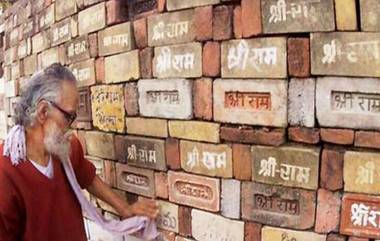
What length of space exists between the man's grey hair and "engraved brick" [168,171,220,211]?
0.70m

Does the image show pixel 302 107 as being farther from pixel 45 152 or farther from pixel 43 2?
pixel 43 2

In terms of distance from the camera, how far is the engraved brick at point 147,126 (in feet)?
9.03

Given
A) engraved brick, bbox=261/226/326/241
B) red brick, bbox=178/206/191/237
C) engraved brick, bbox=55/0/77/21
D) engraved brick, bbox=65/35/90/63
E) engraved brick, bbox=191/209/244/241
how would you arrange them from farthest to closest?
1. engraved brick, bbox=55/0/77/21
2. engraved brick, bbox=65/35/90/63
3. red brick, bbox=178/206/191/237
4. engraved brick, bbox=191/209/244/241
5. engraved brick, bbox=261/226/326/241

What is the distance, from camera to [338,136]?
6.79ft

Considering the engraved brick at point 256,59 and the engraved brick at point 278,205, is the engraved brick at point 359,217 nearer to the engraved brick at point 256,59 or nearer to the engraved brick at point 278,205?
the engraved brick at point 278,205

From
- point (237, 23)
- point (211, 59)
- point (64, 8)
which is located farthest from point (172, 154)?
point (64, 8)

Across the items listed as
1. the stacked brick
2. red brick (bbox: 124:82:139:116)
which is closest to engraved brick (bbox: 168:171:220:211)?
the stacked brick

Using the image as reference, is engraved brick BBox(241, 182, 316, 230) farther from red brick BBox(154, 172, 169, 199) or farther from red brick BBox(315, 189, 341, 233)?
red brick BBox(154, 172, 169, 199)

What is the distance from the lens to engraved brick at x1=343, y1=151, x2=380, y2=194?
6.57 feet

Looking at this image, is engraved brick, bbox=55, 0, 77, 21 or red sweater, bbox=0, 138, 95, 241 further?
engraved brick, bbox=55, 0, 77, 21

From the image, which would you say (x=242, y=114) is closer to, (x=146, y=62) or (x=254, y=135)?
(x=254, y=135)

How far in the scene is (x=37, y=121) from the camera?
2418mm

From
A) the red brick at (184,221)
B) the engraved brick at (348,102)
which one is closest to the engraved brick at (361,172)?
the engraved brick at (348,102)

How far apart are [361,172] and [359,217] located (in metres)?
0.17
